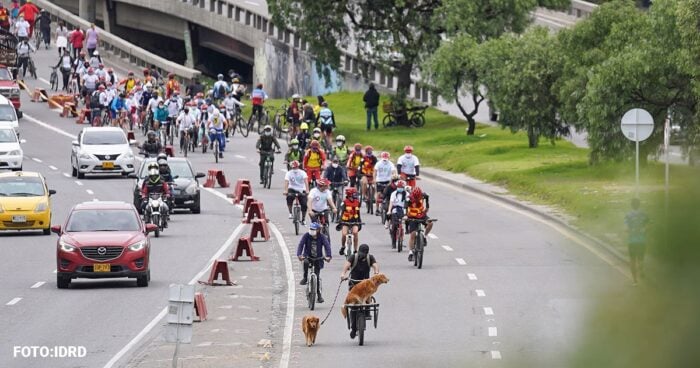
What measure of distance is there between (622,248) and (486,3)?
52.2 metres

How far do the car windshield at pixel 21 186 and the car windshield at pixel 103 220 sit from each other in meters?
8.68

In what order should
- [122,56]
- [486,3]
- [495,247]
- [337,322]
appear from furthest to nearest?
[122,56] → [486,3] → [495,247] → [337,322]

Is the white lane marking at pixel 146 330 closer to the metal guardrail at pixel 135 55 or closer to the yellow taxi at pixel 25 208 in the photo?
the yellow taxi at pixel 25 208

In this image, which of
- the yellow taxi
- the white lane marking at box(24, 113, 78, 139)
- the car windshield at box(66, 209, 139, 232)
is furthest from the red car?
the white lane marking at box(24, 113, 78, 139)

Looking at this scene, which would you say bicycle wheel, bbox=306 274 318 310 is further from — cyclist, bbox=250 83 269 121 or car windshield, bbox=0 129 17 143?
cyclist, bbox=250 83 269 121

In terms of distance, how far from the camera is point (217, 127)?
169 feet

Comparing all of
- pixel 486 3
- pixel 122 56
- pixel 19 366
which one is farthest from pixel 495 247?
pixel 122 56

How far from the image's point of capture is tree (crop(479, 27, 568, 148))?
45.9 metres

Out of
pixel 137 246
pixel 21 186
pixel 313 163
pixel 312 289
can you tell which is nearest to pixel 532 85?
pixel 313 163

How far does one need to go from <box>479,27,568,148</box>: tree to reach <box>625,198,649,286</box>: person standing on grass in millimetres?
42040

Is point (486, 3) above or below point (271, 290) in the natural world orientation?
above

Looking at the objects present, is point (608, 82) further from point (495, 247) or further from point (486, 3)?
point (486, 3)

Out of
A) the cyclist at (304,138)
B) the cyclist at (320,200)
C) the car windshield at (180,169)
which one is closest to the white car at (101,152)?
the cyclist at (304,138)

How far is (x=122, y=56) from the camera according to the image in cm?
7775
